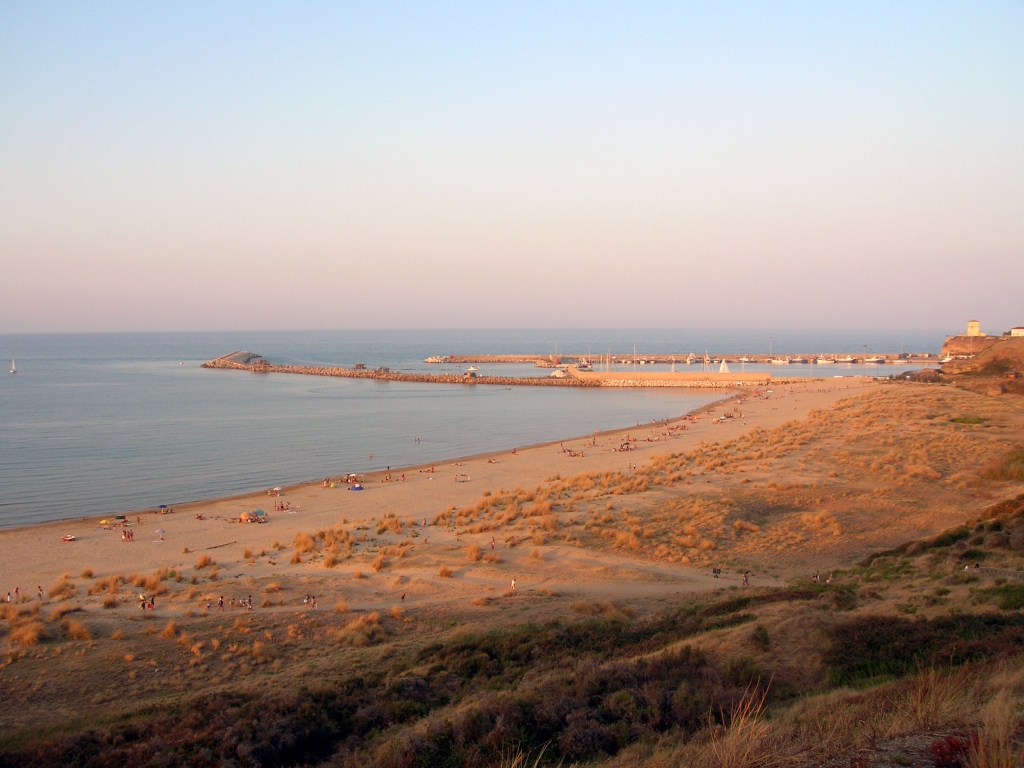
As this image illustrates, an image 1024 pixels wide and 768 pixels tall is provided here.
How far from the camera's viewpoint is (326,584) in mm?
18156

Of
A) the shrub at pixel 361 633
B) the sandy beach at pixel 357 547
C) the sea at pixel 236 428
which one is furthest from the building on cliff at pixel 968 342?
the shrub at pixel 361 633

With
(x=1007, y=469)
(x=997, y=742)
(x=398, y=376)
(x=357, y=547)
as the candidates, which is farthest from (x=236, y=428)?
(x=997, y=742)

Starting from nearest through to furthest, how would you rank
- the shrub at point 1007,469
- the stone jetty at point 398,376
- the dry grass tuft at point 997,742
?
the dry grass tuft at point 997,742 < the shrub at point 1007,469 < the stone jetty at point 398,376

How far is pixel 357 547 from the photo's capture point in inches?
874

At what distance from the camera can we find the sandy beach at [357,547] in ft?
60.0

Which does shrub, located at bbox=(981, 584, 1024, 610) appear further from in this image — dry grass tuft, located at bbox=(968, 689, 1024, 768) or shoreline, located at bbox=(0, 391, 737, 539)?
shoreline, located at bbox=(0, 391, 737, 539)

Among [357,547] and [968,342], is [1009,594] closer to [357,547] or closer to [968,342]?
[357,547]

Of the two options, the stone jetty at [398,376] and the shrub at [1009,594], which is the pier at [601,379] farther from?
the shrub at [1009,594]

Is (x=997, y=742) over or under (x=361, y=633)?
over

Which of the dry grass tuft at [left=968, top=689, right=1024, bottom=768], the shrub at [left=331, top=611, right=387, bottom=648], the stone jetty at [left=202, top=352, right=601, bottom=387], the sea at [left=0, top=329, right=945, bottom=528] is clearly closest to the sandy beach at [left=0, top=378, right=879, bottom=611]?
the shrub at [left=331, top=611, right=387, bottom=648]

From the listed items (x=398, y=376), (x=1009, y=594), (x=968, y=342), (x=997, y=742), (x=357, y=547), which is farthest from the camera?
(x=968, y=342)

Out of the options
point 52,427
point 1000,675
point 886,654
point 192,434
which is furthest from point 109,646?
point 52,427

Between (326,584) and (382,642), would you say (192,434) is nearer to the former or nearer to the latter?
(326,584)

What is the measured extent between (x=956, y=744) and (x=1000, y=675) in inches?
116
